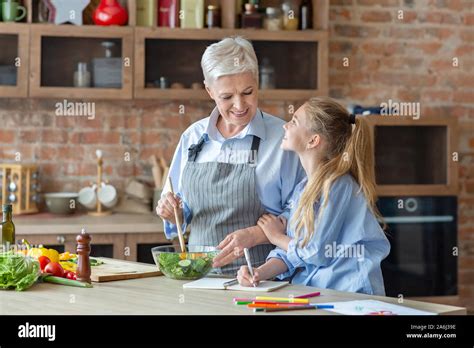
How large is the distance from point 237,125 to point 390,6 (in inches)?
113

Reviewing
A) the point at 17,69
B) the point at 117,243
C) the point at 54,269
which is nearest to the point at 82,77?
the point at 17,69

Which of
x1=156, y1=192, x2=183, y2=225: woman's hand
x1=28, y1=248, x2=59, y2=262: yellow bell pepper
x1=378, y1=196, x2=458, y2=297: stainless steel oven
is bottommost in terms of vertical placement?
x1=378, y1=196, x2=458, y2=297: stainless steel oven

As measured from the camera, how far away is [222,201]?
10.4ft

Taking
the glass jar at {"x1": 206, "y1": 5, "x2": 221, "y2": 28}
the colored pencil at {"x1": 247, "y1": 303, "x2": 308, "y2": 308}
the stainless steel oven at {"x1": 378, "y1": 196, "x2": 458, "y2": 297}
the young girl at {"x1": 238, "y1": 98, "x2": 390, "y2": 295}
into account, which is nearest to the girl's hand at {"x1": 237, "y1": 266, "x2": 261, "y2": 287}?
the young girl at {"x1": 238, "y1": 98, "x2": 390, "y2": 295}

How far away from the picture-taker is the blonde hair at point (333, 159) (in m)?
2.71

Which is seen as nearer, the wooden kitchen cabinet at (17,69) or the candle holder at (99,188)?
the wooden kitchen cabinet at (17,69)

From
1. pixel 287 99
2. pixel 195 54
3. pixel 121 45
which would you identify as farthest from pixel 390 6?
pixel 121 45

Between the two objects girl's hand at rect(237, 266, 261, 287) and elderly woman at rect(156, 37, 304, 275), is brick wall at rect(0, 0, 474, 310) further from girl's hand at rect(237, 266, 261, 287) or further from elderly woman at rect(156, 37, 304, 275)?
girl's hand at rect(237, 266, 261, 287)

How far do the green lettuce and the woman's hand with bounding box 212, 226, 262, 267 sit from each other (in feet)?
2.06

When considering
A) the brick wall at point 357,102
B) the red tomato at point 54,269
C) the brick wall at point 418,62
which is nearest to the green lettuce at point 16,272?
the red tomato at point 54,269

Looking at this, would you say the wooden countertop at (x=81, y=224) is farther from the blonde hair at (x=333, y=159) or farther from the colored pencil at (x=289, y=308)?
the colored pencil at (x=289, y=308)

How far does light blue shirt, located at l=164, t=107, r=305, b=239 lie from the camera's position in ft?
10.4

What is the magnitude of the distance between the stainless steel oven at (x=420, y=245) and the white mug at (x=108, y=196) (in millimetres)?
1760

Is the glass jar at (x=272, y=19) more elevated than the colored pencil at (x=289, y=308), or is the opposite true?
the glass jar at (x=272, y=19)
